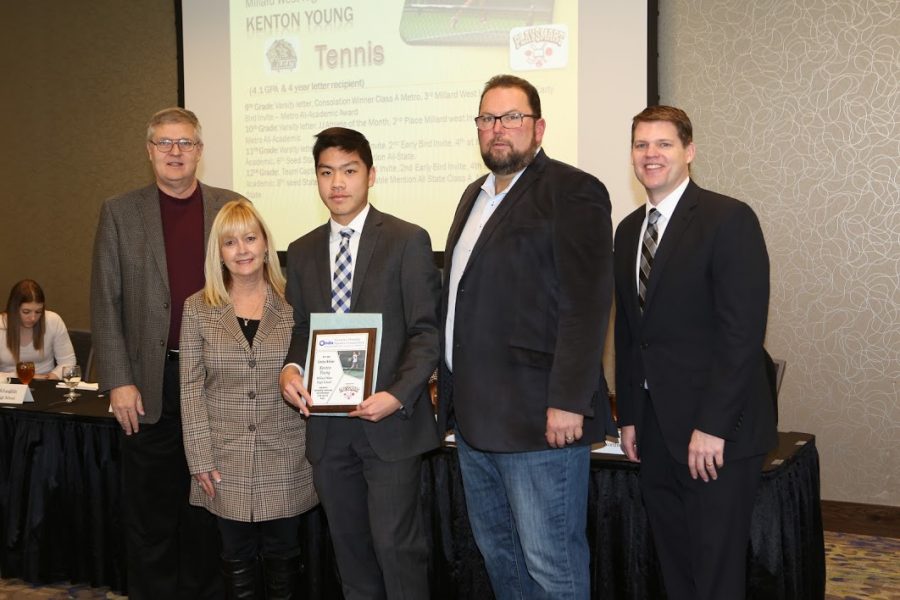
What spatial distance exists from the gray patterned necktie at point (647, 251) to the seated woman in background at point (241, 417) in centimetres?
109

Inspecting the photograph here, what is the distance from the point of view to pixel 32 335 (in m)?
4.54

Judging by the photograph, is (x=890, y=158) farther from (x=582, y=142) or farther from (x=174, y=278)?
(x=174, y=278)

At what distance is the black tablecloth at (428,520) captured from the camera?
8.44 feet

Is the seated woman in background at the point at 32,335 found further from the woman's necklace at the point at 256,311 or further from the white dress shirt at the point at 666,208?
the white dress shirt at the point at 666,208

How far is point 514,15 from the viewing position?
175 inches

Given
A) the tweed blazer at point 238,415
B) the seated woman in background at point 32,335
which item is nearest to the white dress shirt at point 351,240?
the tweed blazer at point 238,415

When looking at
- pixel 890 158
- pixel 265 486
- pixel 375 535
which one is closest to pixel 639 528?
pixel 375 535

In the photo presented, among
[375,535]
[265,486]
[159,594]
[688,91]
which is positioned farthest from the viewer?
[688,91]

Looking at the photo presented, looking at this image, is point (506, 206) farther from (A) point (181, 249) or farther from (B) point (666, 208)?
(A) point (181, 249)

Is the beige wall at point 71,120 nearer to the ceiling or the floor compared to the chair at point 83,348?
nearer to the ceiling

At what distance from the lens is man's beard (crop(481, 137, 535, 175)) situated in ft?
7.25

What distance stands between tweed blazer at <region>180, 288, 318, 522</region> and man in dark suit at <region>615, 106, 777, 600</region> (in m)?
1.08

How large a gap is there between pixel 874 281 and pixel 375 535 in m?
3.02

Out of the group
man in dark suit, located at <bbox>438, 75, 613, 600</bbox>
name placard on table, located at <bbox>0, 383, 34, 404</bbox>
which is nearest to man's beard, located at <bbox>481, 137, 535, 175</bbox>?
man in dark suit, located at <bbox>438, 75, 613, 600</bbox>
